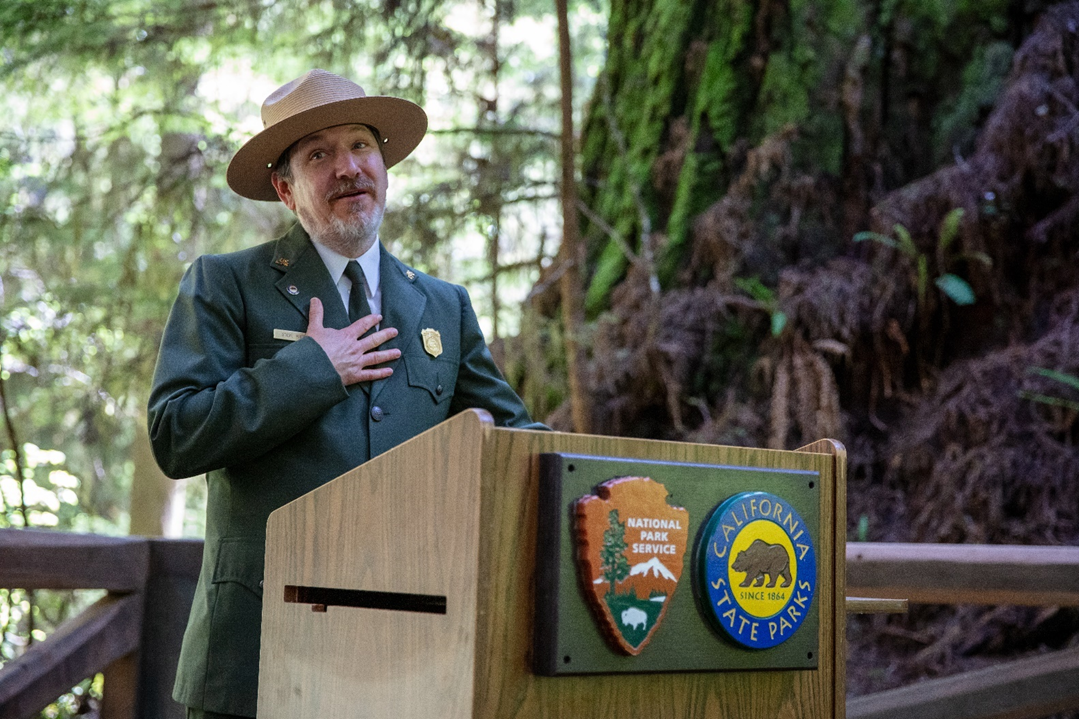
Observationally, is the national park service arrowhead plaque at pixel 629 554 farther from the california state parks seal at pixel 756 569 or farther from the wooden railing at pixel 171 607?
the wooden railing at pixel 171 607

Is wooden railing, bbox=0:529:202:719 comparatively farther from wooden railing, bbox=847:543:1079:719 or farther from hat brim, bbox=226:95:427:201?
wooden railing, bbox=847:543:1079:719

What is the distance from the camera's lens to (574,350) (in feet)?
15.6

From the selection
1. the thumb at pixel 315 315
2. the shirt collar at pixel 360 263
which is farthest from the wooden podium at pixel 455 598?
the shirt collar at pixel 360 263

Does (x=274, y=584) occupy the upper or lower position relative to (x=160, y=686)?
upper

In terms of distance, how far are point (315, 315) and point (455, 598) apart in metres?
0.93

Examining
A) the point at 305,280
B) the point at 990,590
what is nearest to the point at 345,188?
the point at 305,280

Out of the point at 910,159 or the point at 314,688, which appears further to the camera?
the point at 910,159

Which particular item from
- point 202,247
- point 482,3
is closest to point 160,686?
point 482,3

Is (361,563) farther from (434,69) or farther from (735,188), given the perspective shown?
(434,69)

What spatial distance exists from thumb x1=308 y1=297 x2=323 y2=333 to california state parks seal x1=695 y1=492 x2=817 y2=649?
92cm

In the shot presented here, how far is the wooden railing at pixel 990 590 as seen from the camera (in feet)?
10.3

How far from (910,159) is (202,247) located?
5.52 meters

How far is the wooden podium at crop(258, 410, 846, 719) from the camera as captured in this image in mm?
1170

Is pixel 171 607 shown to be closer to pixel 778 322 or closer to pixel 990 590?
pixel 990 590
